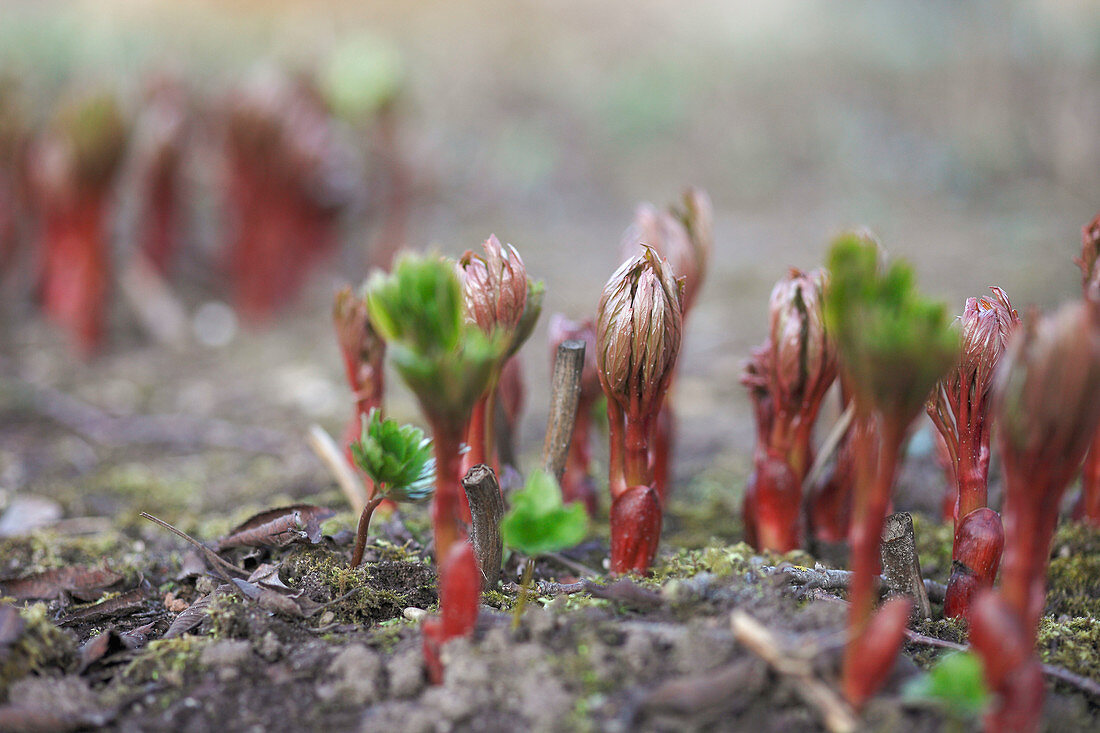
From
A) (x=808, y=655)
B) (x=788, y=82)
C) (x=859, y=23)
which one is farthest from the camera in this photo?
(x=859, y=23)

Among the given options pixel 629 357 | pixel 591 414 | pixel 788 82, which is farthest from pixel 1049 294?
pixel 788 82

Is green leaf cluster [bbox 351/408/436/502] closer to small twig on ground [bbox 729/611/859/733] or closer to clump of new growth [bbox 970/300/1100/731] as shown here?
small twig on ground [bbox 729/611/859/733]

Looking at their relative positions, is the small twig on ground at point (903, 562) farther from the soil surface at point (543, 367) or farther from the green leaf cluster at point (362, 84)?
the green leaf cluster at point (362, 84)

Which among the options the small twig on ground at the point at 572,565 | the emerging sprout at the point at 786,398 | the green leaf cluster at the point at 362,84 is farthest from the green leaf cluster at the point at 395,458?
the green leaf cluster at the point at 362,84

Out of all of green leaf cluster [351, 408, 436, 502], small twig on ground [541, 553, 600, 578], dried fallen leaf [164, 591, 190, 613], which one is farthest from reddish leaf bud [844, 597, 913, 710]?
dried fallen leaf [164, 591, 190, 613]

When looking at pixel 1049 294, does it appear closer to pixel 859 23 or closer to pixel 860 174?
pixel 860 174
